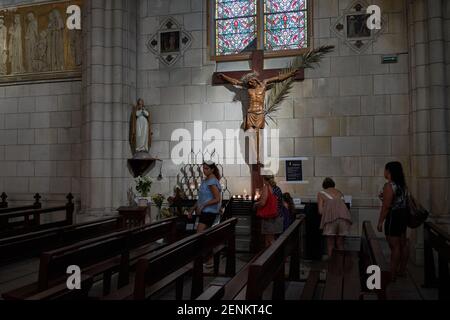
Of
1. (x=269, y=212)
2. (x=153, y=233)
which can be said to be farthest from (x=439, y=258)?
(x=153, y=233)

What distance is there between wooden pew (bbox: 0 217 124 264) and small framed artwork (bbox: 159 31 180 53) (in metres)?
4.25

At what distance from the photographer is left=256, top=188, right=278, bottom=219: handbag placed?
6535 millimetres

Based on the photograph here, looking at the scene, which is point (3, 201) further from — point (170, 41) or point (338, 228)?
point (338, 228)

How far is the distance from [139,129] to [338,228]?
454cm

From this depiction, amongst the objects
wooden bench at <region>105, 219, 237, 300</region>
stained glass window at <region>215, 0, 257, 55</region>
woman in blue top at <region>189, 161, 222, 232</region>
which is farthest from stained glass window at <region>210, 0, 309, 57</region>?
wooden bench at <region>105, 219, 237, 300</region>

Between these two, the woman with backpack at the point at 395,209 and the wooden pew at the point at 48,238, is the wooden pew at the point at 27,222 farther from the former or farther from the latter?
the woman with backpack at the point at 395,209

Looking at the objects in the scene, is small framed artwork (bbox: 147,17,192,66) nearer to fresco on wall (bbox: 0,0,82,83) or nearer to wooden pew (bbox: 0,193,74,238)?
fresco on wall (bbox: 0,0,82,83)

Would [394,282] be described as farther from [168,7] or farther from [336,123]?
[168,7]

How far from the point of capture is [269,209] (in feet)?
21.5

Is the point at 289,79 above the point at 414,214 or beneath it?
above

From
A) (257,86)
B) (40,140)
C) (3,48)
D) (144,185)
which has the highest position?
(3,48)

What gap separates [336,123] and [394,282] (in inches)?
139

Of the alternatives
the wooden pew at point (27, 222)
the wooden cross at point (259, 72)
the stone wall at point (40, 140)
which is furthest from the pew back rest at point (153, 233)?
the stone wall at point (40, 140)

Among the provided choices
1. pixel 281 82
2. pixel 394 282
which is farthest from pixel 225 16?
pixel 394 282
